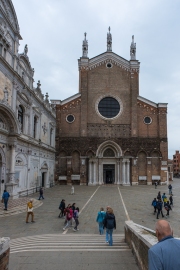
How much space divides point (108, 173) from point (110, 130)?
7.03m

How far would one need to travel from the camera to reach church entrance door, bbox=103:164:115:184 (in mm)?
36906

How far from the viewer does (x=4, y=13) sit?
1870 centimetres

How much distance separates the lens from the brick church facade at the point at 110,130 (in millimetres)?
36094

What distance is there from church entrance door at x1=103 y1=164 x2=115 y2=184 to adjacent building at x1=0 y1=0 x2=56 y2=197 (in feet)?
35.7

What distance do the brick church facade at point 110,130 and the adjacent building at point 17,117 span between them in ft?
24.1

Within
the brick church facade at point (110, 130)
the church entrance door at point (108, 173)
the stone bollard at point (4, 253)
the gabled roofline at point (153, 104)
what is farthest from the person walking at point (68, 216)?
the gabled roofline at point (153, 104)

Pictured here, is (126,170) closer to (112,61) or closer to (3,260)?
(112,61)

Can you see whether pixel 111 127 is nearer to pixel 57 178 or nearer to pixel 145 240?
pixel 57 178

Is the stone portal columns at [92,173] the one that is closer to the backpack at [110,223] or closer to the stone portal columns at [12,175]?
the stone portal columns at [12,175]

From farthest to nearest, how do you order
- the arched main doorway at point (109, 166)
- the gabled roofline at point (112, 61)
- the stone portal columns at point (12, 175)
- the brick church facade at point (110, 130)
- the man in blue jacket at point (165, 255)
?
1. the gabled roofline at point (112, 61)
2. the brick church facade at point (110, 130)
3. the arched main doorway at point (109, 166)
4. the stone portal columns at point (12, 175)
5. the man in blue jacket at point (165, 255)

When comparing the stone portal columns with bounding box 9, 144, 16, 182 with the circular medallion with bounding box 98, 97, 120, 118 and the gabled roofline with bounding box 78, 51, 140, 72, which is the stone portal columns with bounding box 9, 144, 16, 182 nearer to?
the circular medallion with bounding box 98, 97, 120, 118

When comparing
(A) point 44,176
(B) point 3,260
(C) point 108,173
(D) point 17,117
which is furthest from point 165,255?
(C) point 108,173

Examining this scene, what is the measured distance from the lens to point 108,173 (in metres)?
37.2

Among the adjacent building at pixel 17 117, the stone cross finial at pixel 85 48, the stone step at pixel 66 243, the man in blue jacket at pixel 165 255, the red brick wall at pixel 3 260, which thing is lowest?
the stone step at pixel 66 243
